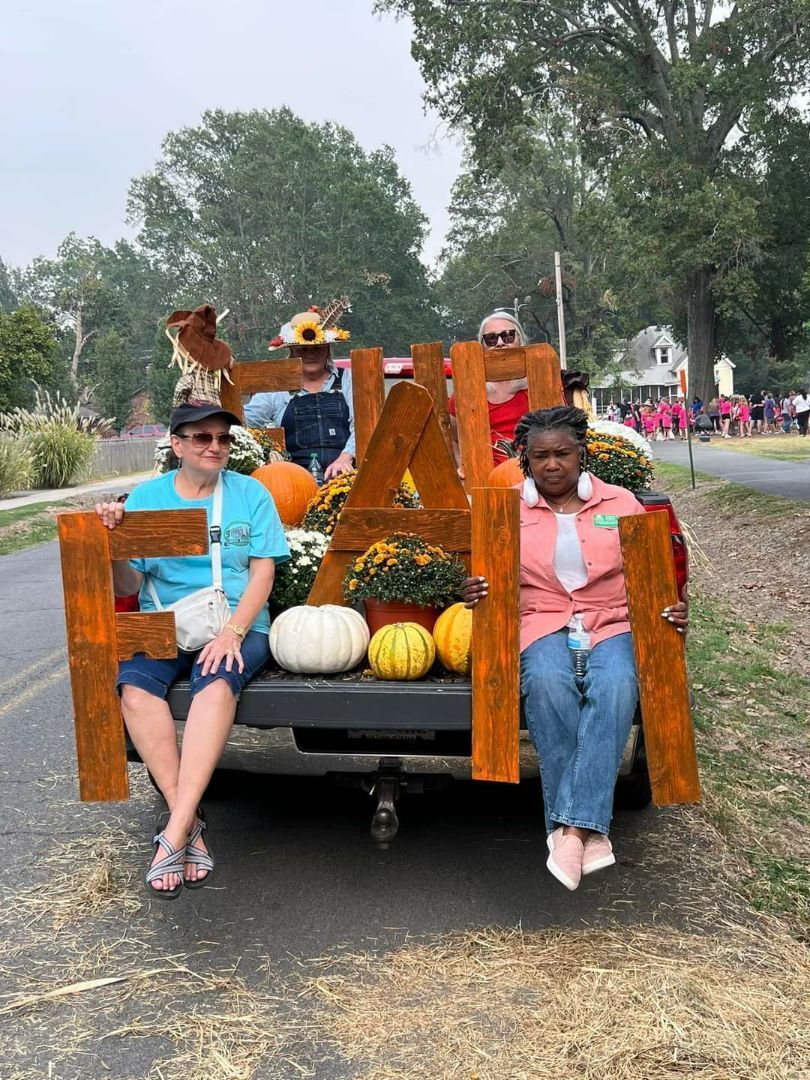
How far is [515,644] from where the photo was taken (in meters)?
3.45

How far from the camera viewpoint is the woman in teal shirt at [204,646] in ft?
11.2

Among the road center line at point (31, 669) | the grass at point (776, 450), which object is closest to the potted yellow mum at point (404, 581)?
the road center line at point (31, 669)

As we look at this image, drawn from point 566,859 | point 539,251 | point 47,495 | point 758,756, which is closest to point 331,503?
point 566,859

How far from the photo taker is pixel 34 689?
271 inches

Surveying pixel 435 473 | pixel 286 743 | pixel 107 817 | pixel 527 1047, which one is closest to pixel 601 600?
pixel 435 473

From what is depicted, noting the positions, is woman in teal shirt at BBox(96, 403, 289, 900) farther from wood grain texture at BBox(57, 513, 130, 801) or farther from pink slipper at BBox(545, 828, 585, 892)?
pink slipper at BBox(545, 828, 585, 892)

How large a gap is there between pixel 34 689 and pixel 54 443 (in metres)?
20.2

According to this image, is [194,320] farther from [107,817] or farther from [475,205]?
[475,205]

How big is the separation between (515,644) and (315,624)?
2.46 feet

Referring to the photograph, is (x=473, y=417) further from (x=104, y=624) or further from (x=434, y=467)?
(x=104, y=624)

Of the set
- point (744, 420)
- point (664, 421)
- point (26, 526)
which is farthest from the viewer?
point (664, 421)

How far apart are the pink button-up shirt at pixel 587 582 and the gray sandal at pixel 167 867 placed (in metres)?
1.37

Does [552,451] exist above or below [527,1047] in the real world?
above

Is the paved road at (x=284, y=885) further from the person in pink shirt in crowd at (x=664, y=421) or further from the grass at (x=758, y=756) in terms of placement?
the person in pink shirt in crowd at (x=664, y=421)
